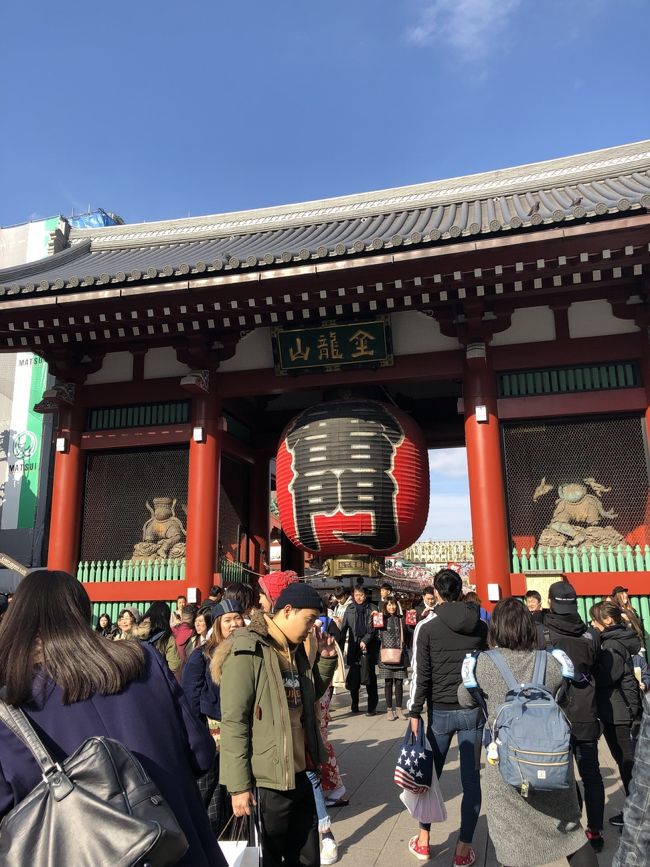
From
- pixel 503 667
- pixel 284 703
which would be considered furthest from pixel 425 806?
pixel 284 703

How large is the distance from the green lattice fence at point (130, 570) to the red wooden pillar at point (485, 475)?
461 centimetres

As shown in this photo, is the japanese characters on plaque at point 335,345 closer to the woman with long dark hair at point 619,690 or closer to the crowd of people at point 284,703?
the crowd of people at point 284,703

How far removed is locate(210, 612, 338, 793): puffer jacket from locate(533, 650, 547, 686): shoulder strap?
116 cm

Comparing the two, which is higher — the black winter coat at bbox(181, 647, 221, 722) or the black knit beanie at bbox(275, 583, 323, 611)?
the black knit beanie at bbox(275, 583, 323, 611)

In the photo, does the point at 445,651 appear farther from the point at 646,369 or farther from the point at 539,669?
the point at 646,369

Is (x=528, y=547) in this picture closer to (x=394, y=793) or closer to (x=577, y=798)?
(x=394, y=793)

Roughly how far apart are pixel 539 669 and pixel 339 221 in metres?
13.0

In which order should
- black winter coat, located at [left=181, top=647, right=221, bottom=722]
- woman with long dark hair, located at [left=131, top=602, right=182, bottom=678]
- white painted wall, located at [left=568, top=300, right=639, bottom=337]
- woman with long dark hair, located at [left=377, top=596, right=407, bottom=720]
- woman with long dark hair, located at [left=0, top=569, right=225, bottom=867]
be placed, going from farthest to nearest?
white painted wall, located at [left=568, top=300, right=639, bottom=337] < woman with long dark hair, located at [left=377, top=596, right=407, bottom=720] < woman with long dark hair, located at [left=131, top=602, right=182, bottom=678] < black winter coat, located at [left=181, top=647, right=221, bottom=722] < woman with long dark hair, located at [left=0, top=569, right=225, bottom=867]

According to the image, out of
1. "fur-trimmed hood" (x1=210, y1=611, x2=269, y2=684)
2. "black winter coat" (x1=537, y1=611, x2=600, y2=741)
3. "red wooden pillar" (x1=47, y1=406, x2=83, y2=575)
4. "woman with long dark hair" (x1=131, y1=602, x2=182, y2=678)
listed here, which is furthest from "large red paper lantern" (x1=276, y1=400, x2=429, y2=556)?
"fur-trimmed hood" (x1=210, y1=611, x2=269, y2=684)

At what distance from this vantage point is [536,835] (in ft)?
9.16

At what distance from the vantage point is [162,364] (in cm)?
1112

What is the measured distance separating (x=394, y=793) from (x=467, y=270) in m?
6.18

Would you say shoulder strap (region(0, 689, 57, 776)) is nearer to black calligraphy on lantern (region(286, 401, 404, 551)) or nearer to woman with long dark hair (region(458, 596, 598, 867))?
woman with long dark hair (region(458, 596, 598, 867))

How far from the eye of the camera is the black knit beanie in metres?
2.86
